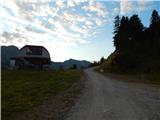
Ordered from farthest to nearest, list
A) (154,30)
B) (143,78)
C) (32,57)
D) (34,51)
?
(154,30) < (34,51) < (32,57) < (143,78)

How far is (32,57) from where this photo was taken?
81500mm

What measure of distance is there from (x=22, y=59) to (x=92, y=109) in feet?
222

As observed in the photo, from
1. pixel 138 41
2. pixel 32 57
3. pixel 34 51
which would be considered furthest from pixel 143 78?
pixel 138 41

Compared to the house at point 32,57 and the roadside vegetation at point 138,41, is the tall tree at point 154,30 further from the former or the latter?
the house at point 32,57

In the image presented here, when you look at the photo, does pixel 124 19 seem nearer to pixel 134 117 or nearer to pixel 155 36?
pixel 155 36

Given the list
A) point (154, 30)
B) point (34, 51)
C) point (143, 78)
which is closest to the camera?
point (143, 78)

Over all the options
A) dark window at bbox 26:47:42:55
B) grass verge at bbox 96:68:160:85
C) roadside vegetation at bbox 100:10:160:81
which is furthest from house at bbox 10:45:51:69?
grass verge at bbox 96:68:160:85

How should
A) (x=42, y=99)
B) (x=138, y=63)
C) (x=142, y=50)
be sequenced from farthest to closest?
(x=142, y=50) → (x=138, y=63) → (x=42, y=99)

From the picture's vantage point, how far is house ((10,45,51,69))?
80.4m

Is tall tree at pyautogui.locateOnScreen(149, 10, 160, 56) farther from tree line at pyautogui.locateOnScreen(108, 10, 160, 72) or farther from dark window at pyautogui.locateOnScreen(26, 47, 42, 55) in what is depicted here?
dark window at pyautogui.locateOnScreen(26, 47, 42, 55)

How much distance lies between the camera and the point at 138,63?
7931 centimetres

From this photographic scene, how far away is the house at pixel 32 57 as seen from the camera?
80375mm

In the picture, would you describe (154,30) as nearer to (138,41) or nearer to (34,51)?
(138,41)

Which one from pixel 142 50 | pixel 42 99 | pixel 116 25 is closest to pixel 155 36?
pixel 142 50
